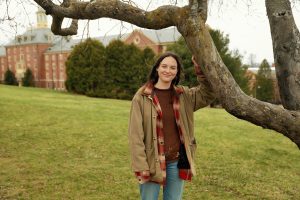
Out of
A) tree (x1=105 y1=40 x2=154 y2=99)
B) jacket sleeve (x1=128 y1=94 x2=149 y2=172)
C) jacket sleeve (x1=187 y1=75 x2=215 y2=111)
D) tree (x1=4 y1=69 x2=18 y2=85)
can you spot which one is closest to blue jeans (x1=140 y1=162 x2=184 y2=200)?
jacket sleeve (x1=128 y1=94 x2=149 y2=172)

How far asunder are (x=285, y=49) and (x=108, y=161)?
21.1 feet

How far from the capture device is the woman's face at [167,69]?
3.95 m

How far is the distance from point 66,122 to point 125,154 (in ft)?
17.9

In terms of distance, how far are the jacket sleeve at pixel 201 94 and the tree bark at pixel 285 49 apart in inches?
27.8

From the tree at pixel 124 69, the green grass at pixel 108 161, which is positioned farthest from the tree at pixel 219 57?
the tree at pixel 124 69

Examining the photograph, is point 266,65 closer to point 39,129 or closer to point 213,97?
point 39,129

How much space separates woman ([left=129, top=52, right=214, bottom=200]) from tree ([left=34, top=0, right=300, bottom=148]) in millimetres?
329

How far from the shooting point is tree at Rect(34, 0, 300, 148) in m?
3.48

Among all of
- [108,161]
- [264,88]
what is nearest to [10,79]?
[264,88]

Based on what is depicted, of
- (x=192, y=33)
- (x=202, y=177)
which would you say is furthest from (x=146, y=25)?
(x=202, y=177)

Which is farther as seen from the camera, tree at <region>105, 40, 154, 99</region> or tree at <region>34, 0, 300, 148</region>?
tree at <region>105, 40, 154, 99</region>

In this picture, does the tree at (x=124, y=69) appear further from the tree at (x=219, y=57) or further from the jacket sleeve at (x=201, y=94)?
the tree at (x=219, y=57)

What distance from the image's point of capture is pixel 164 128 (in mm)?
3953

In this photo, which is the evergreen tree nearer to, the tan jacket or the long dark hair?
the long dark hair
